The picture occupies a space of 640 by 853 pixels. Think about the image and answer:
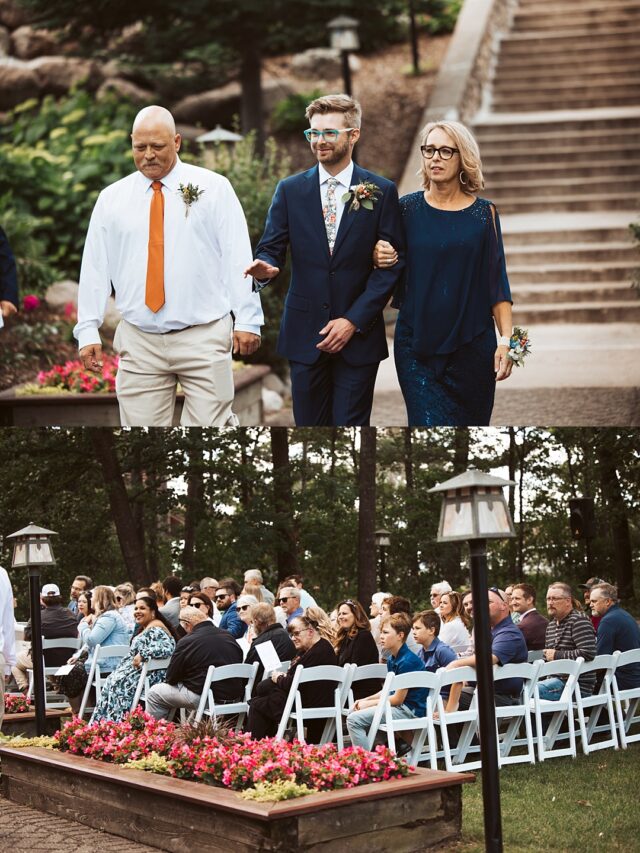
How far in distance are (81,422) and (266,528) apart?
2537mm

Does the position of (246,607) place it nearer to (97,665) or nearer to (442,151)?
(97,665)

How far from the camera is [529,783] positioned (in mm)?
7207

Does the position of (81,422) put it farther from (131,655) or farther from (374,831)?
(374,831)

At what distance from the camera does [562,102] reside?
673 inches

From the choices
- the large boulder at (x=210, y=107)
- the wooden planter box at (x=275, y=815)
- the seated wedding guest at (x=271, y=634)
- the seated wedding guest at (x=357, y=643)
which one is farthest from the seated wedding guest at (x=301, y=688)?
the large boulder at (x=210, y=107)

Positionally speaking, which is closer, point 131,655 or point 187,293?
point 187,293

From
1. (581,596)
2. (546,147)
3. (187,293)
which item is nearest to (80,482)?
(187,293)

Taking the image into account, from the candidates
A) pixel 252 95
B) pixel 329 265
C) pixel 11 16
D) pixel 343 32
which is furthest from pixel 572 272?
pixel 11 16

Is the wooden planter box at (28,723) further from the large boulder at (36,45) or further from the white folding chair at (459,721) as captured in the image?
the large boulder at (36,45)

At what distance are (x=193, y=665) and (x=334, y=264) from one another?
290 centimetres

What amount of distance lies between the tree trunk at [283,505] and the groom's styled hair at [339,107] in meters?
2.62

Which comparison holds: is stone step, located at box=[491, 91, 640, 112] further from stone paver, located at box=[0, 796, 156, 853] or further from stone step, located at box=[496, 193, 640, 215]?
stone paver, located at box=[0, 796, 156, 853]

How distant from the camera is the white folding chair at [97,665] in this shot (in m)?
9.45

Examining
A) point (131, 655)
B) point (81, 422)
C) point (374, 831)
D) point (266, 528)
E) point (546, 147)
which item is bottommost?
point (374, 831)
